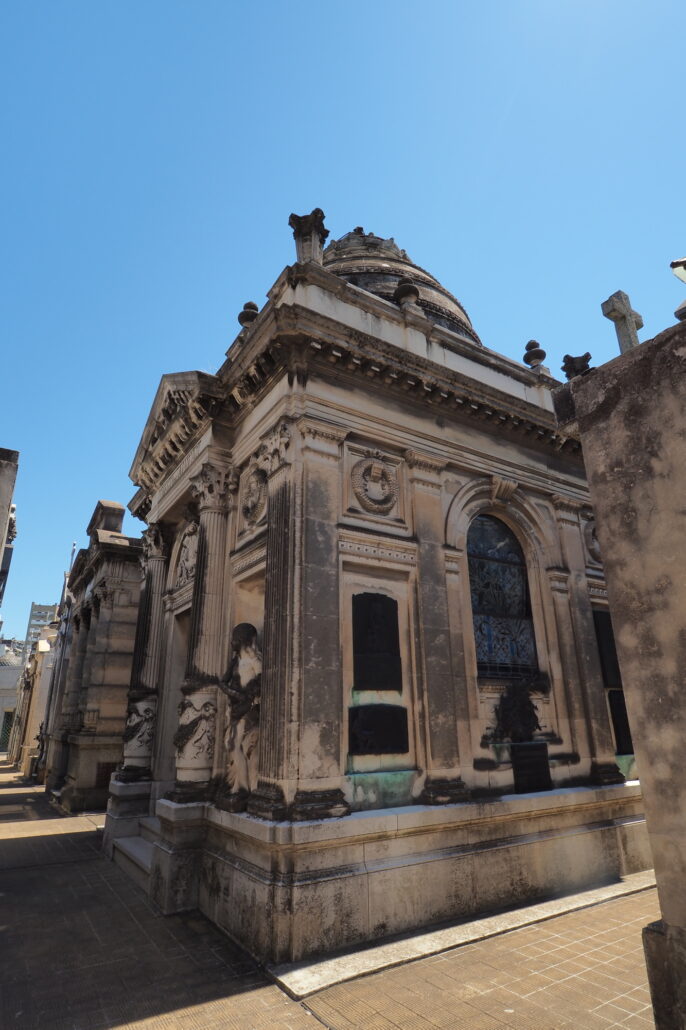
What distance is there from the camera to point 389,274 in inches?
602

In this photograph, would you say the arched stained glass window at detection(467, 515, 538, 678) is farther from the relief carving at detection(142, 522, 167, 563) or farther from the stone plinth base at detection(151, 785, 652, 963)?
the relief carving at detection(142, 522, 167, 563)

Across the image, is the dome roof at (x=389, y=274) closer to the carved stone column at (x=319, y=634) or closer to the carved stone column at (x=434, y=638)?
the carved stone column at (x=434, y=638)

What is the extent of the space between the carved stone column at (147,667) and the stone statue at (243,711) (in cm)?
461

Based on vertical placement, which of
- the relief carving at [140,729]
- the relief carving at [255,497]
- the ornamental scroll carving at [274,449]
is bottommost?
the relief carving at [140,729]

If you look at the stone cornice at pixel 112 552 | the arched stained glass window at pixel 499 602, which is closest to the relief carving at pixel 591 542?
the arched stained glass window at pixel 499 602

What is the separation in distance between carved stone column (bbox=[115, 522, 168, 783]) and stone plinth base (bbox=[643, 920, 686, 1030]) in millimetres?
11068

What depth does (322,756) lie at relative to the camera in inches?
277

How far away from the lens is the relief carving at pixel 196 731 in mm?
8586

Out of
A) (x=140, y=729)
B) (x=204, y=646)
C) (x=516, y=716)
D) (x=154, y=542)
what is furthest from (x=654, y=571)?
(x=154, y=542)

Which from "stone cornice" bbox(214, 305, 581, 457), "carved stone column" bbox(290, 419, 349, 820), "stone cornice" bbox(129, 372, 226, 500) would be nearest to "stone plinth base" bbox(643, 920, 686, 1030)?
"carved stone column" bbox(290, 419, 349, 820)

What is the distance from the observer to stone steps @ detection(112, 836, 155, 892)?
912 cm

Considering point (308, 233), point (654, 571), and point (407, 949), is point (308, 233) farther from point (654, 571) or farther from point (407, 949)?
point (407, 949)

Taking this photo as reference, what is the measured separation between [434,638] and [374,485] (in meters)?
2.67

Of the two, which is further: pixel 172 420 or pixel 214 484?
pixel 172 420
